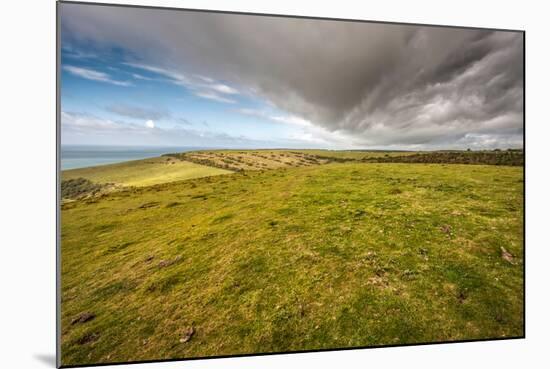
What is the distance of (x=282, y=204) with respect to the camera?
9.98 metres

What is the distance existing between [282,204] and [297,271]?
350 cm

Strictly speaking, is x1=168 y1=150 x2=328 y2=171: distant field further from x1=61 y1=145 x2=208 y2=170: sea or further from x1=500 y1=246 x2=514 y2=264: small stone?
x1=500 y1=246 x2=514 y2=264: small stone

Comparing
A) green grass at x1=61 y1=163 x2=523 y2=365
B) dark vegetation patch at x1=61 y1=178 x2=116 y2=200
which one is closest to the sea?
dark vegetation patch at x1=61 y1=178 x2=116 y2=200

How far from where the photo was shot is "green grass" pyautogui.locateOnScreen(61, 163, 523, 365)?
20.1ft

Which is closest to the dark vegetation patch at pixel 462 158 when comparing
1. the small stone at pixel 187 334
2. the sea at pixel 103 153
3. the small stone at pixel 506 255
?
the small stone at pixel 506 255

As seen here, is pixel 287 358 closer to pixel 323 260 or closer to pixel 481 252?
pixel 323 260

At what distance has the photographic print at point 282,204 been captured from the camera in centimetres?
628

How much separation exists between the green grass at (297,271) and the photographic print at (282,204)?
52mm

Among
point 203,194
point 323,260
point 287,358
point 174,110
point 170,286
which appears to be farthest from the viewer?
point 203,194

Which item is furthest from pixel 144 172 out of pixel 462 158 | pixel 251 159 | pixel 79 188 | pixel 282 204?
pixel 462 158

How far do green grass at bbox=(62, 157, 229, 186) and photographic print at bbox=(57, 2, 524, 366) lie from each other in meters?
0.06

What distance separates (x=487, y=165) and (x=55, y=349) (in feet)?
49.6
